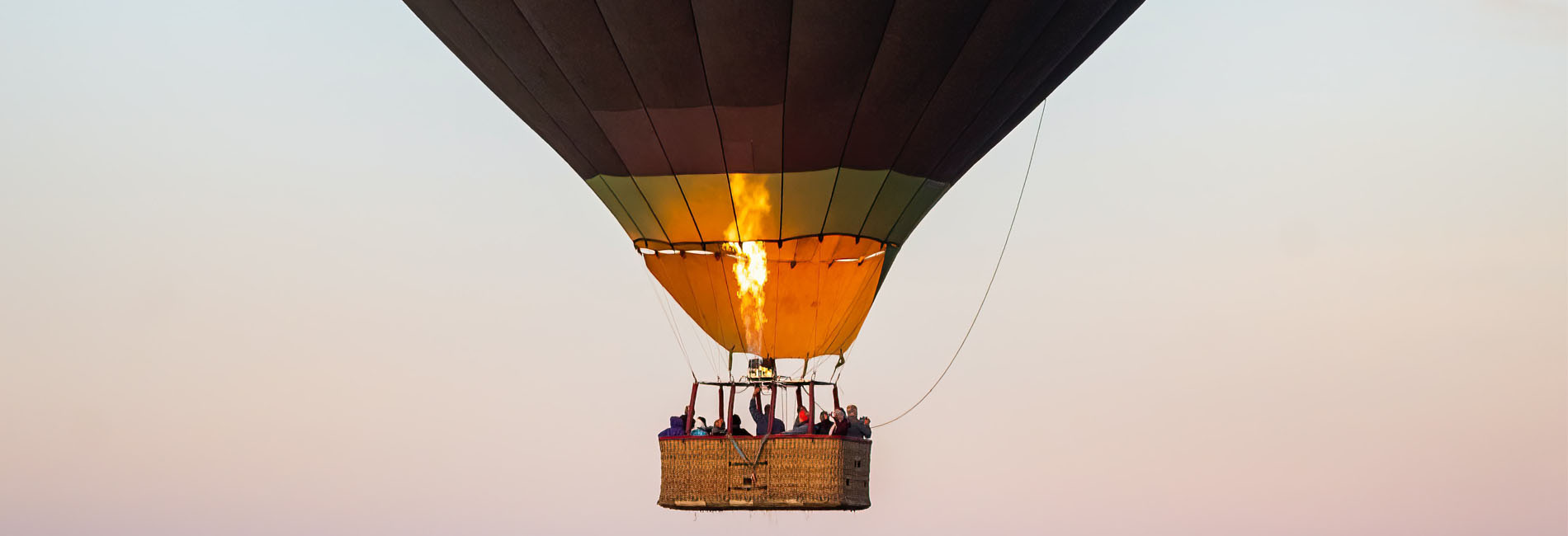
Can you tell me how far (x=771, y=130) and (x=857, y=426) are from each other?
175cm

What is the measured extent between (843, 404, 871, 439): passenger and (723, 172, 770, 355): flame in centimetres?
83

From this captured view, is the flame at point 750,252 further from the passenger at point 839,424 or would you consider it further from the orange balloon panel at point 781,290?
the passenger at point 839,424

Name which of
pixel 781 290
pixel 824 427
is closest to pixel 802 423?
pixel 824 427

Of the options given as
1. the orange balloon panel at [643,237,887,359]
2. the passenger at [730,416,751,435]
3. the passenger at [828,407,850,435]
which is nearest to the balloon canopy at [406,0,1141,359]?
the orange balloon panel at [643,237,887,359]

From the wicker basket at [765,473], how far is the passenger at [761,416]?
0.13 m

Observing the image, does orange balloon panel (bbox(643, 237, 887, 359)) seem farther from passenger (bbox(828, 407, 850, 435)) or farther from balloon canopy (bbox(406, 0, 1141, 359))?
passenger (bbox(828, 407, 850, 435))

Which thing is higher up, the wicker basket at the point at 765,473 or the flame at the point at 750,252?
the flame at the point at 750,252

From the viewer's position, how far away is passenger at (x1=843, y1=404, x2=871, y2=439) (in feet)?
43.1

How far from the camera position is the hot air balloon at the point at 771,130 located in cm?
1250

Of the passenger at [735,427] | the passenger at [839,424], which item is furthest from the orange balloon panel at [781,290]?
the passenger at [839,424]

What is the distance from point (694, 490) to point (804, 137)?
6.82 ft

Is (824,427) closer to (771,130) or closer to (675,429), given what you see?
(675,429)

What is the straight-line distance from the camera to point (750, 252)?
1362 centimetres

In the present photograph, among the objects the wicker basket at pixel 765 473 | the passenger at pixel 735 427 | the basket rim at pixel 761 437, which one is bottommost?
the wicker basket at pixel 765 473
